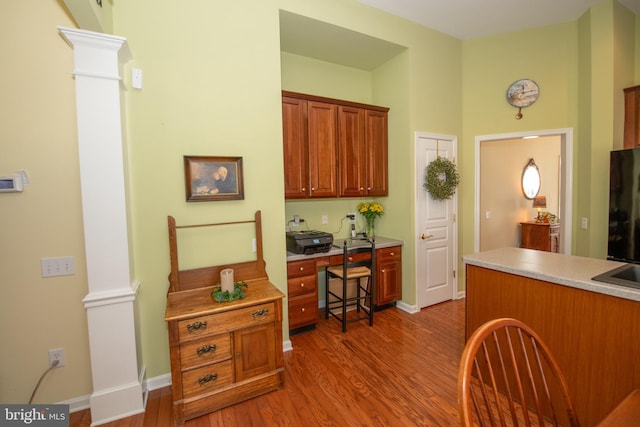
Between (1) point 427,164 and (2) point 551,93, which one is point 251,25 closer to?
(1) point 427,164

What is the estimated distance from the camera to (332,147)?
10.7 feet

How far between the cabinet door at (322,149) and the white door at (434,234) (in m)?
1.04

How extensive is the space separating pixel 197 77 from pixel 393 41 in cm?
217

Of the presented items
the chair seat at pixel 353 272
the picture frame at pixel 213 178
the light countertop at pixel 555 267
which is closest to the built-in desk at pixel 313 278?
the chair seat at pixel 353 272

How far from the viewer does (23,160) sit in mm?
1877

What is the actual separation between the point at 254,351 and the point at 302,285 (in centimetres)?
93

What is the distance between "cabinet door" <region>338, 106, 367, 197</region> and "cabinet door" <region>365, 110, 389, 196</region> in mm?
78

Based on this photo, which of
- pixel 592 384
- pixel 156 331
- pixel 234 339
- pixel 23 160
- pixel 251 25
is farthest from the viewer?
pixel 251 25

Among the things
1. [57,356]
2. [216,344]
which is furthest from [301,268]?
[57,356]

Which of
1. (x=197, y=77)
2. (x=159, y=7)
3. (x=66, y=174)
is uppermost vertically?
(x=159, y=7)

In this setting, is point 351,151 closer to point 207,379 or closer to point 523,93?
point 523,93

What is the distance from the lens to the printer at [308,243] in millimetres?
3010

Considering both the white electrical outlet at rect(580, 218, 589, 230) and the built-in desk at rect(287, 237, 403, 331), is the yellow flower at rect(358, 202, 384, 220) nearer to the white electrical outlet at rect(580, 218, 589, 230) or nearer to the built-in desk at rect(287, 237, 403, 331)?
the built-in desk at rect(287, 237, 403, 331)

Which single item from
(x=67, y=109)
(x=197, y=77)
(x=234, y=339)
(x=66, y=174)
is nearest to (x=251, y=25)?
(x=197, y=77)
